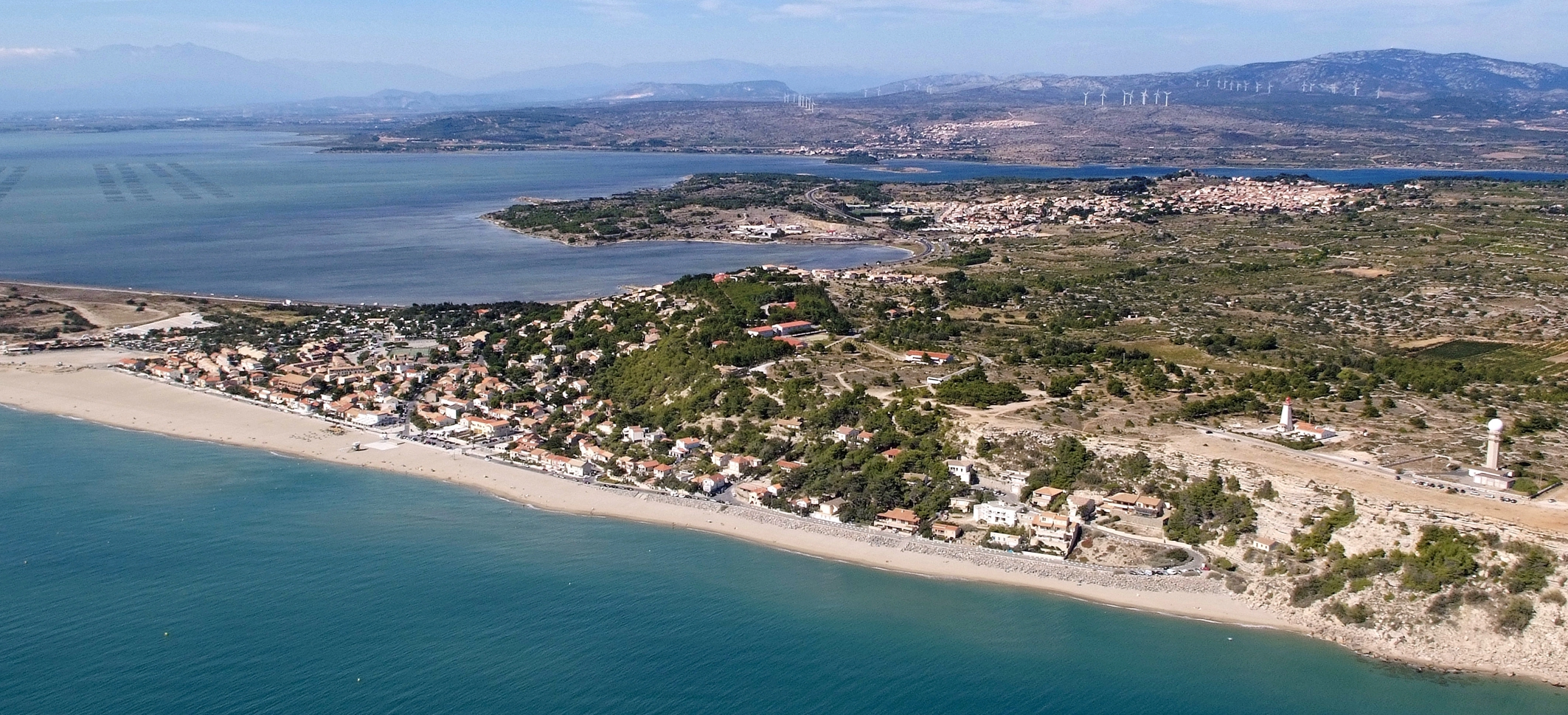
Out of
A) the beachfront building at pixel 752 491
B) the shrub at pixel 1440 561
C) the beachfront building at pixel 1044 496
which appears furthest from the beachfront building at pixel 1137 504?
the beachfront building at pixel 752 491

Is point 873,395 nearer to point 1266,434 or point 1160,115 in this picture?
point 1266,434

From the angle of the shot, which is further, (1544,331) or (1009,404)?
(1544,331)

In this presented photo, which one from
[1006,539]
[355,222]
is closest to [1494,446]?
[1006,539]

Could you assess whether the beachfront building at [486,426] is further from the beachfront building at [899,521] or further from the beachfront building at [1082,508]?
the beachfront building at [1082,508]

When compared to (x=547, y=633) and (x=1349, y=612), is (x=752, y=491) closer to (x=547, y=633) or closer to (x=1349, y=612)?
(x=547, y=633)

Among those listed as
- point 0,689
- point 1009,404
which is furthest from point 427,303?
point 0,689

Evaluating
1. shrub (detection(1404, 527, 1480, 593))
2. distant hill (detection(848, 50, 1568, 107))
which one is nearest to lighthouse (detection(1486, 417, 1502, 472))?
shrub (detection(1404, 527, 1480, 593))
